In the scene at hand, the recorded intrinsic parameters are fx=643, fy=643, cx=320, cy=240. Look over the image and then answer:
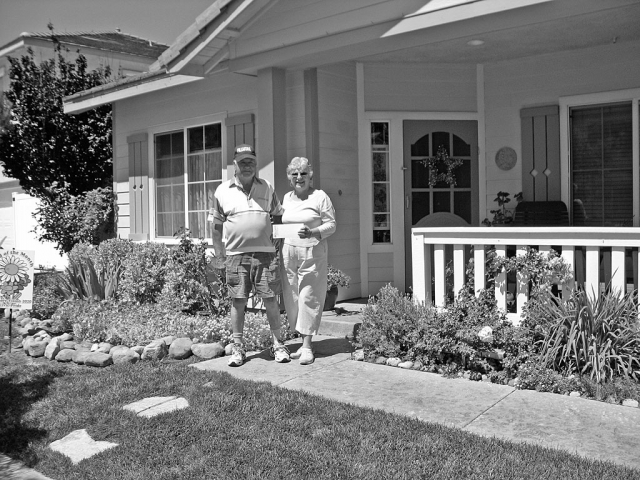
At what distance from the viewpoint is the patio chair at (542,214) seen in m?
6.77

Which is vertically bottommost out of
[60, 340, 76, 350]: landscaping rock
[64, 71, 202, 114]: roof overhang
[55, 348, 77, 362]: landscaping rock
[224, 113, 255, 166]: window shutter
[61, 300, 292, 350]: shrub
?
[55, 348, 77, 362]: landscaping rock

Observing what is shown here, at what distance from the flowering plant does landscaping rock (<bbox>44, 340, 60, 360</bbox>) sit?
2.67m

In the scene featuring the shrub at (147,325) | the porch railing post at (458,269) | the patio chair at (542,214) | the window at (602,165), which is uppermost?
the window at (602,165)

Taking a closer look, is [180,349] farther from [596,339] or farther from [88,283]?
[596,339]

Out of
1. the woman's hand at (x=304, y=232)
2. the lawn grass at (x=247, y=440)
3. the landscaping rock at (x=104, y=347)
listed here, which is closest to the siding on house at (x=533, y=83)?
the woman's hand at (x=304, y=232)

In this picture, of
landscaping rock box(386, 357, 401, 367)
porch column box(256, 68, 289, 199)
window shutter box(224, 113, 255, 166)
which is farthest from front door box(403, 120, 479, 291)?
landscaping rock box(386, 357, 401, 367)

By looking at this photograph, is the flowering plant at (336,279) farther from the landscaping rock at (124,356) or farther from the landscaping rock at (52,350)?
the landscaping rock at (52,350)

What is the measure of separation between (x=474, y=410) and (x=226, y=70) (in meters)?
4.86

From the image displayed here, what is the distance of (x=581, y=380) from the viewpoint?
4.31 metres

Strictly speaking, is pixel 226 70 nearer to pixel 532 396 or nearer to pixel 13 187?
pixel 532 396

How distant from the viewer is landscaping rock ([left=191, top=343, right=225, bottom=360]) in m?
5.57

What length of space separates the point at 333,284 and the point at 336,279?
0.06 meters

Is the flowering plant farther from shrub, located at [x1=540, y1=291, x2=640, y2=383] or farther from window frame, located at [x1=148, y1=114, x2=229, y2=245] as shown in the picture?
A: shrub, located at [x1=540, y1=291, x2=640, y2=383]

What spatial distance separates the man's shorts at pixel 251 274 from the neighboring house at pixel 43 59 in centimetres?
1077
